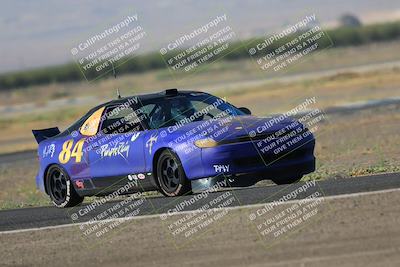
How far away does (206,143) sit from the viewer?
10633mm

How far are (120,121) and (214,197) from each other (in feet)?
6.55

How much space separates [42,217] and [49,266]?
2834 mm

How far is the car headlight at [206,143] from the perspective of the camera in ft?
34.8

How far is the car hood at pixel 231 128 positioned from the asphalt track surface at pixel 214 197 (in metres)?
0.64

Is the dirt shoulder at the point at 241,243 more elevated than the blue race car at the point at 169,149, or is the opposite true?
the blue race car at the point at 169,149

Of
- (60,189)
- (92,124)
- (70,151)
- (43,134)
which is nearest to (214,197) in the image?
(92,124)

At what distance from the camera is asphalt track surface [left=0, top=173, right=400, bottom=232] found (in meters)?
9.79

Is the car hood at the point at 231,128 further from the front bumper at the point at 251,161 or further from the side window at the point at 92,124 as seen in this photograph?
the side window at the point at 92,124

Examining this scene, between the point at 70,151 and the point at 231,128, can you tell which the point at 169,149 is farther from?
the point at 70,151

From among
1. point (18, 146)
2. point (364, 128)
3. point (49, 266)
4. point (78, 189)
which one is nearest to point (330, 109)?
point (364, 128)

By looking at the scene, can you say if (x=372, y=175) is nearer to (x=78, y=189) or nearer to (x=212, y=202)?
(x=212, y=202)

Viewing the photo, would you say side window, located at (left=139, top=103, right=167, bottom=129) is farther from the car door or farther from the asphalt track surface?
the asphalt track surface
